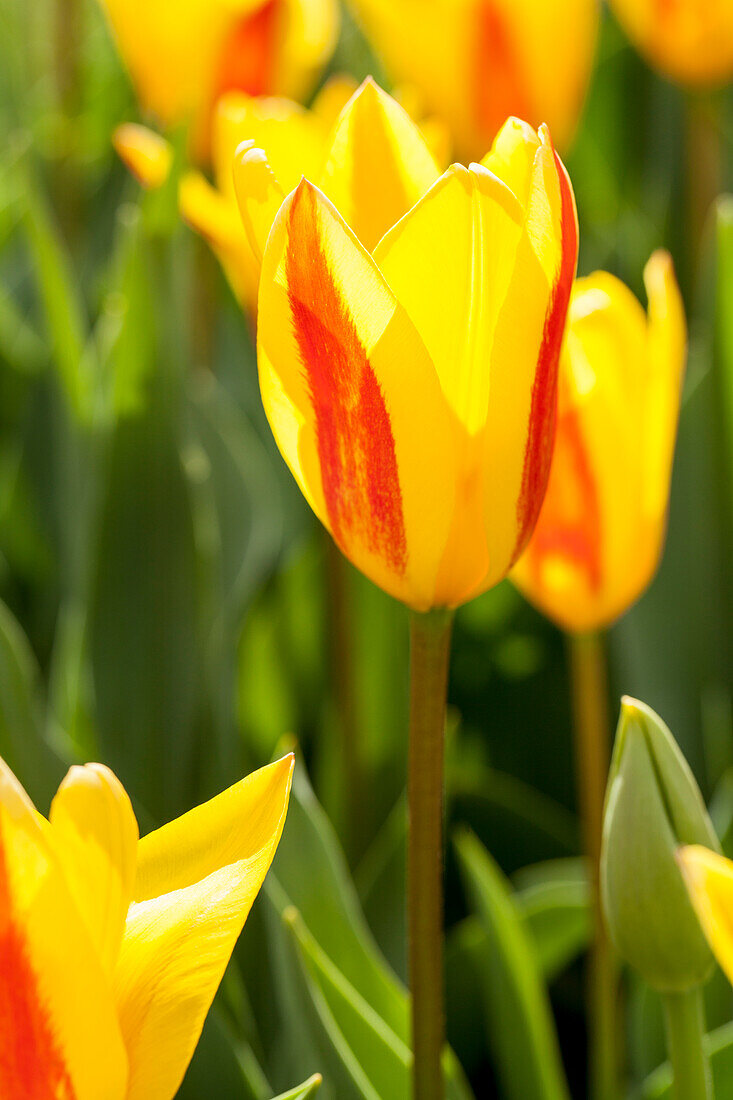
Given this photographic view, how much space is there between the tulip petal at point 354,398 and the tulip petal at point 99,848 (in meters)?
0.11

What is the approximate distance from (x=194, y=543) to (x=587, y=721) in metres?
0.24

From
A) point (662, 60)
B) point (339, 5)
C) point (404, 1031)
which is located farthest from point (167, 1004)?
point (339, 5)

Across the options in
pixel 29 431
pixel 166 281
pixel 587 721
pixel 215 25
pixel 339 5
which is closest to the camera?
pixel 587 721

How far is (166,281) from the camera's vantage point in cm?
67

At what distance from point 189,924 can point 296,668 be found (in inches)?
23.2

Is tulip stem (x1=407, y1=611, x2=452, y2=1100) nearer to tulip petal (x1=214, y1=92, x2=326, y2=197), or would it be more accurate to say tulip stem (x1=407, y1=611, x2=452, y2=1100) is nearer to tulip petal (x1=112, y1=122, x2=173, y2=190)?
tulip petal (x1=214, y1=92, x2=326, y2=197)

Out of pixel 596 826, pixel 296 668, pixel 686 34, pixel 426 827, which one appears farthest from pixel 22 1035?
pixel 686 34

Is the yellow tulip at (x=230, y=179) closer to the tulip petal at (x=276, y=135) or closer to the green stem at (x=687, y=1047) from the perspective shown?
the tulip petal at (x=276, y=135)

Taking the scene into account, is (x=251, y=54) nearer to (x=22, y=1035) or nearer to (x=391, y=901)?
(x=391, y=901)

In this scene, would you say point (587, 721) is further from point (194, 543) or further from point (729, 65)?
point (729, 65)

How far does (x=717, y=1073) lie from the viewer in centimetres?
48

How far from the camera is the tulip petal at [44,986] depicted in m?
0.24

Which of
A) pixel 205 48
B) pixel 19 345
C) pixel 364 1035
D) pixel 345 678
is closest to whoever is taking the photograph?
pixel 364 1035

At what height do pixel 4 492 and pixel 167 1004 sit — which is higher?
pixel 4 492
